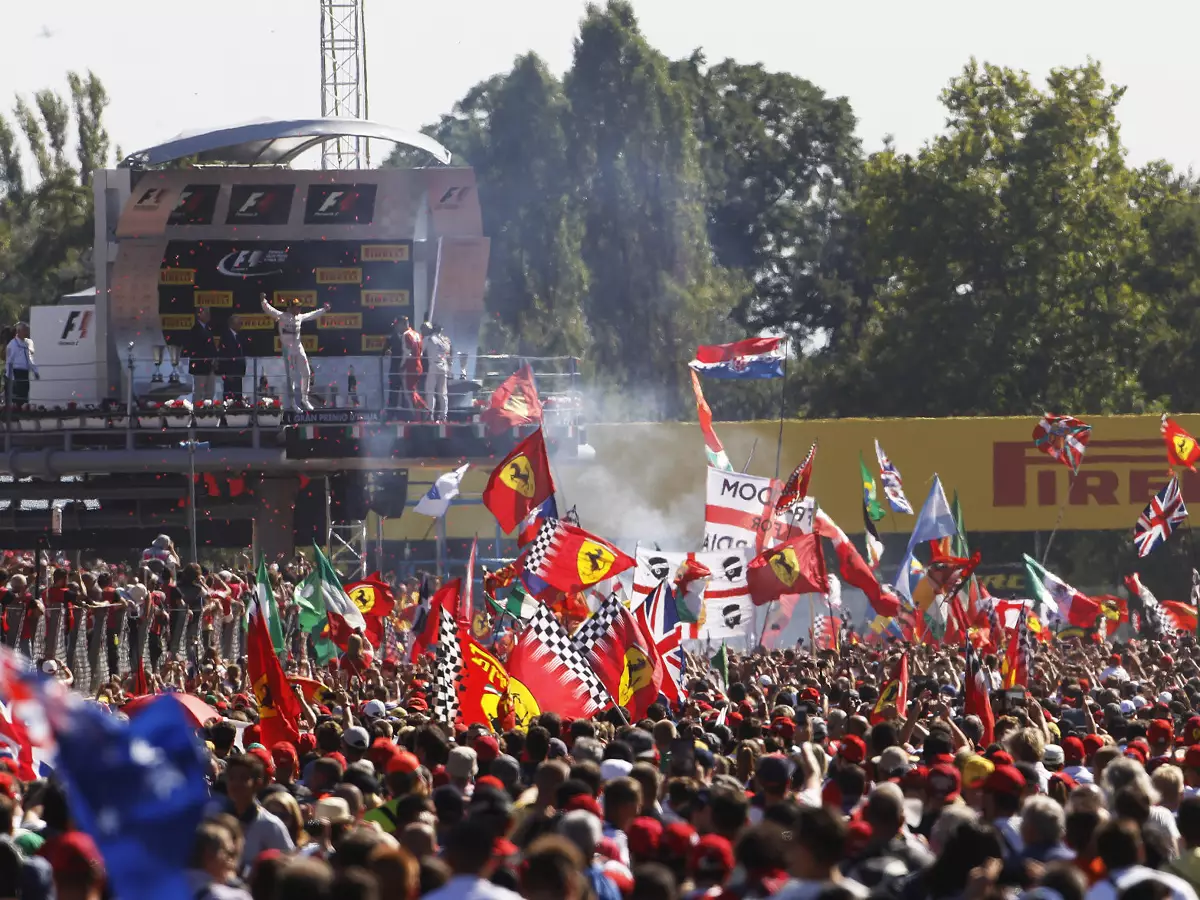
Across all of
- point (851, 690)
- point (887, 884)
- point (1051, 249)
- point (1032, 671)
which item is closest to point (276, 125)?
point (1032, 671)

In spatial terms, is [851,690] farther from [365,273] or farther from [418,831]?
[365,273]

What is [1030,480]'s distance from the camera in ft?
152

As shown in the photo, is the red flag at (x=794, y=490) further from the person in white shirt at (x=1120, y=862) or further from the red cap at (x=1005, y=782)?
the person in white shirt at (x=1120, y=862)

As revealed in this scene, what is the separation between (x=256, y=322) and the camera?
120ft

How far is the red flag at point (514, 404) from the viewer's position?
29.8m

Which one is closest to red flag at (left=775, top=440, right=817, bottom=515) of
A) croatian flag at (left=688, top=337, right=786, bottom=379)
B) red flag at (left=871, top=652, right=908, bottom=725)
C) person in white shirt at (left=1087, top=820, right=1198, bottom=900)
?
croatian flag at (left=688, top=337, right=786, bottom=379)

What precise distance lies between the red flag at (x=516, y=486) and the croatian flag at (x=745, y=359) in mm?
8662

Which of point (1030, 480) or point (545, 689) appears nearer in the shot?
point (545, 689)

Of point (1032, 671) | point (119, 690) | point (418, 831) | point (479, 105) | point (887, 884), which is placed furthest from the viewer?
point (479, 105)

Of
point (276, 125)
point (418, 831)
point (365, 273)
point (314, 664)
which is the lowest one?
point (314, 664)

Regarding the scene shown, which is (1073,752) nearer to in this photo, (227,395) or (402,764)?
(402,764)

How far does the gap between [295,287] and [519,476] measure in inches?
639

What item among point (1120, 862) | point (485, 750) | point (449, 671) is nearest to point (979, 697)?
point (449, 671)

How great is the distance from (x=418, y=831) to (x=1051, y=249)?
168 feet
